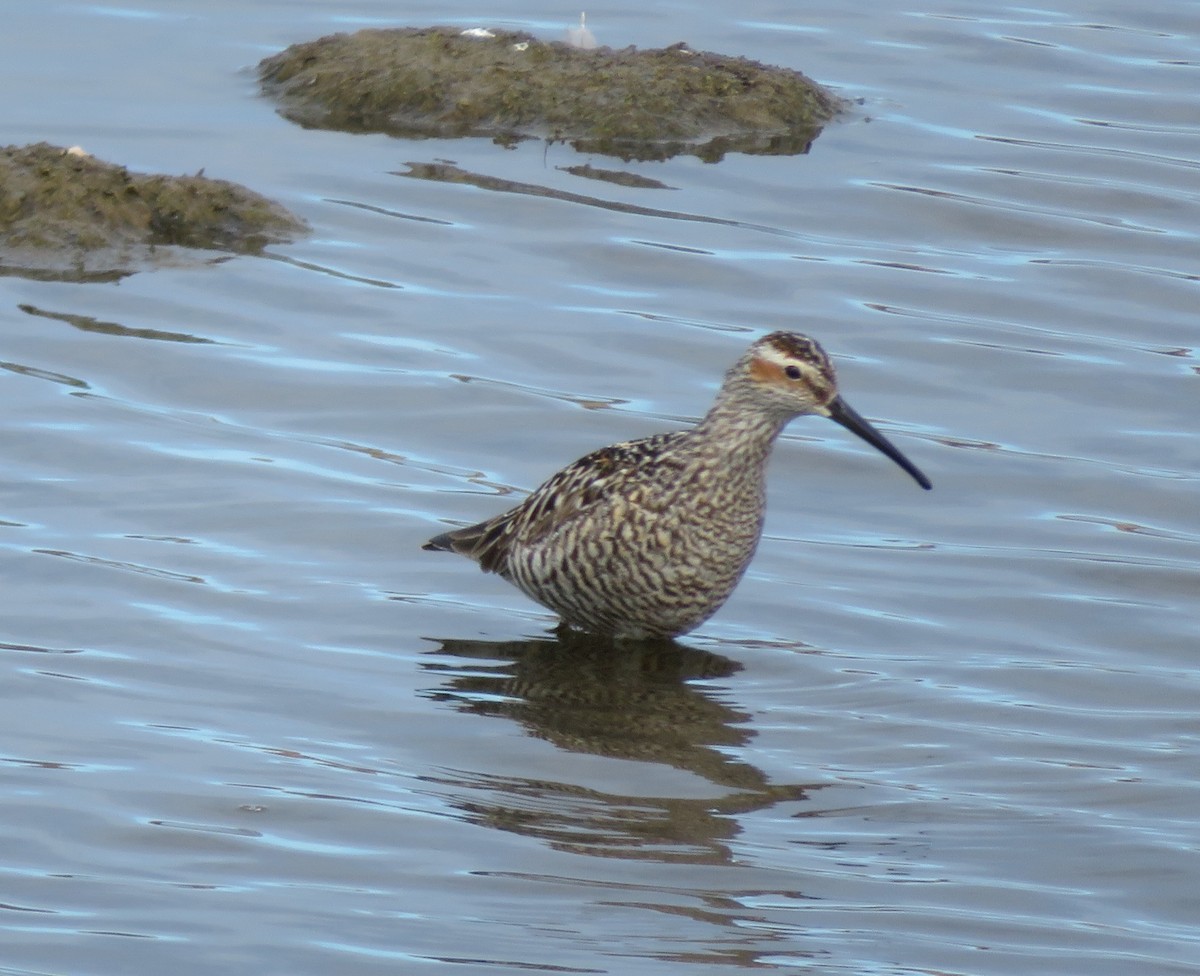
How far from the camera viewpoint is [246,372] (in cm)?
1039

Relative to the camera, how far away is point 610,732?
7.36 meters

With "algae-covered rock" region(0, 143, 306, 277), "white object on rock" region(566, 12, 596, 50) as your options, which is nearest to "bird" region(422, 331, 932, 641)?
"algae-covered rock" region(0, 143, 306, 277)

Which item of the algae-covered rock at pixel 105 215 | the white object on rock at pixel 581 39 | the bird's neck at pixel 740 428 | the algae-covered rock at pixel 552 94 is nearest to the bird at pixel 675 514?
the bird's neck at pixel 740 428

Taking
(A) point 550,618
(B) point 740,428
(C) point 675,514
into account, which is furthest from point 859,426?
(A) point 550,618

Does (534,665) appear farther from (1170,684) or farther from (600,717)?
(1170,684)

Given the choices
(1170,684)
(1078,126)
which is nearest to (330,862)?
(1170,684)

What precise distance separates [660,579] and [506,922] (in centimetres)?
252

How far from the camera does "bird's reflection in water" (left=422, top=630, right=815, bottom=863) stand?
6.36m

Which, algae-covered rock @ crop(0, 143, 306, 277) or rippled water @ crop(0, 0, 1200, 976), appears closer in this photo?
rippled water @ crop(0, 0, 1200, 976)

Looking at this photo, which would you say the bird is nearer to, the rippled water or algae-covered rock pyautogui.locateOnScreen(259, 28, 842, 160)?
the rippled water

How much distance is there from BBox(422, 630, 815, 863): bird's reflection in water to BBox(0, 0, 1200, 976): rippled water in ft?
0.07

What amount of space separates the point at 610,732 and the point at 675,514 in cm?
104

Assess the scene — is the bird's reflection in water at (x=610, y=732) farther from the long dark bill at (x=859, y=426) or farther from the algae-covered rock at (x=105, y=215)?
the algae-covered rock at (x=105, y=215)

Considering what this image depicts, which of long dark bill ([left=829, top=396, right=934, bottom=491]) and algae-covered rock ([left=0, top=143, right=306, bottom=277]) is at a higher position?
algae-covered rock ([left=0, top=143, right=306, bottom=277])
